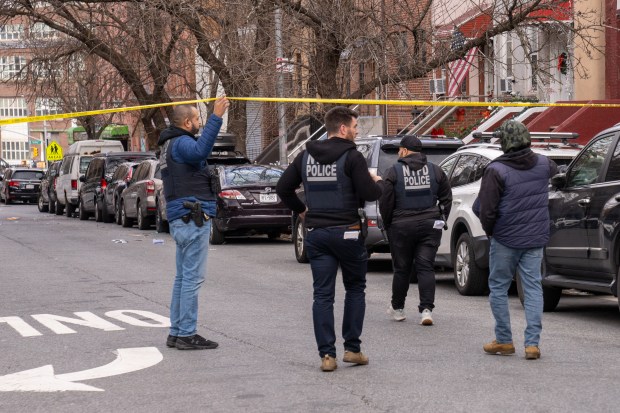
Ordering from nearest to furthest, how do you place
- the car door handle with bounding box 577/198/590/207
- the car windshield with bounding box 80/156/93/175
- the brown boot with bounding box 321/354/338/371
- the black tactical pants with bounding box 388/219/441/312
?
the brown boot with bounding box 321/354/338/371 < the car door handle with bounding box 577/198/590/207 < the black tactical pants with bounding box 388/219/441/312 < the car windshield with bounding box 80/156/93/175

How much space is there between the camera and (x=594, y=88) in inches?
1110

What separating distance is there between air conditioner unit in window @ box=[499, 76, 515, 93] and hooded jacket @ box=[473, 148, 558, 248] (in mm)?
20847

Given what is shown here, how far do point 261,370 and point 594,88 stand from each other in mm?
20856

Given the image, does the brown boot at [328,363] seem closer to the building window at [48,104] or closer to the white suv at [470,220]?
the white suv at [470,220]

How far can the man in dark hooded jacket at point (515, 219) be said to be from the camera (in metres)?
9.36

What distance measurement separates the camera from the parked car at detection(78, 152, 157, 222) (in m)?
34.2

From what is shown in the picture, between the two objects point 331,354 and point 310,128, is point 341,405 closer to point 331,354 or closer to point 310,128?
point 331,354

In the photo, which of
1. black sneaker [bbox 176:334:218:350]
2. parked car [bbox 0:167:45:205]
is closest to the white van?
parked car [bbox 0:167:45:205]

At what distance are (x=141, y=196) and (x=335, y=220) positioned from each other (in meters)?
20.1

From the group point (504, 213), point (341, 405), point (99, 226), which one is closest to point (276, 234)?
point (99, 226)

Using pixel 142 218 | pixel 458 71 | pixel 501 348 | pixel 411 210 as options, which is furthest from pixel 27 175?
pixel 501 348

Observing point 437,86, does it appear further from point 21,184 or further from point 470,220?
point 21,184

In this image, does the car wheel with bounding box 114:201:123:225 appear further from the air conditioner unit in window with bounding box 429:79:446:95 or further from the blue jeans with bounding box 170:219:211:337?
the blue jeans with bounding box 170:219:211:337

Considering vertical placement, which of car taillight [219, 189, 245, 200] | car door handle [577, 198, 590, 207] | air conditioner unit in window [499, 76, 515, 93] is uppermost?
air conditioner unit in window [499, 76, 515, 93]
